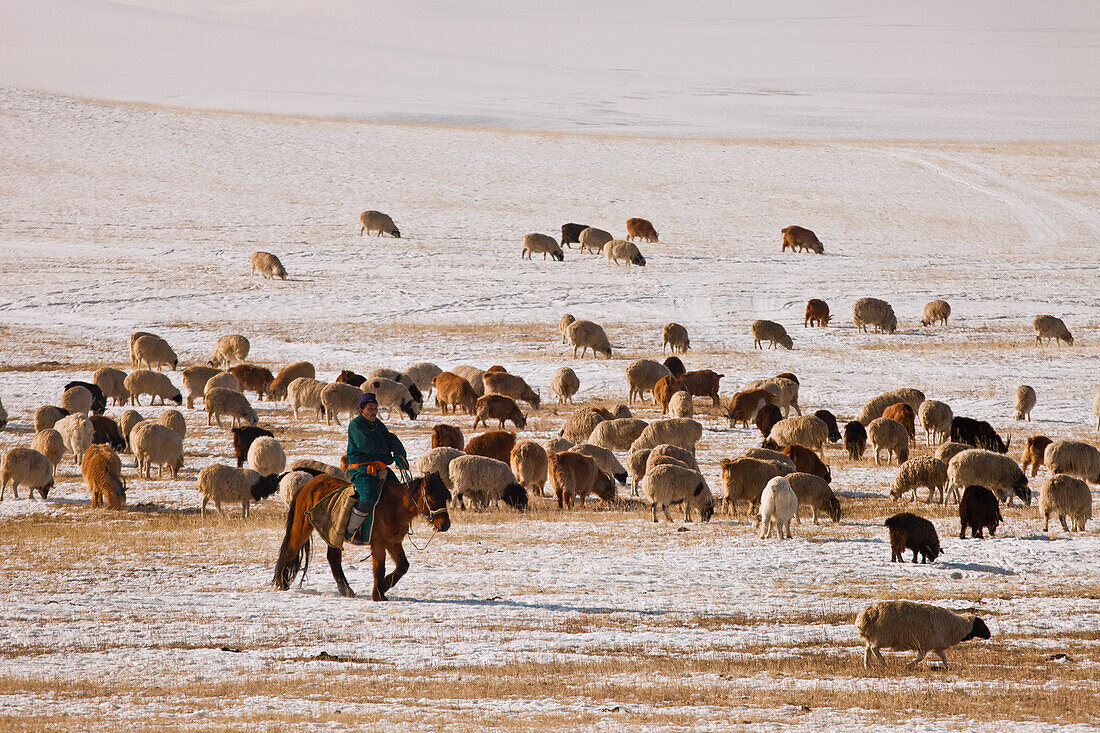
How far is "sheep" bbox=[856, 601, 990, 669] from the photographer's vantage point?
30.4 feet

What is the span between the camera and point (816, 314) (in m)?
35.0

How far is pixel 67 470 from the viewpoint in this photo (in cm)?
1892

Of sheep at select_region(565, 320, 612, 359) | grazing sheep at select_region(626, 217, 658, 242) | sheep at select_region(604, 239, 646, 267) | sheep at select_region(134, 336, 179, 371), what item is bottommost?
sheep at select_region(134, 336, 179, 371)

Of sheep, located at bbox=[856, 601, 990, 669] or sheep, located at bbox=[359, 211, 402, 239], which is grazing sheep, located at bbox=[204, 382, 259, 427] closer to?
sheep, located at bbox=[856, 601, 990, 669]

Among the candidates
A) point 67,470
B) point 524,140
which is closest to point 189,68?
point 524,140

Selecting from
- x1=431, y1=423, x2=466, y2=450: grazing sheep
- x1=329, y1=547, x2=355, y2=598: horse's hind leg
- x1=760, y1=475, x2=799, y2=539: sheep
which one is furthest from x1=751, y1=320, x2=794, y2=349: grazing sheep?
x1=329, y1=547, x2=355, y2=598: horse's hind leg

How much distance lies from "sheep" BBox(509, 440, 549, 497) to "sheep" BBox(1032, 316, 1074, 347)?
2085 cm

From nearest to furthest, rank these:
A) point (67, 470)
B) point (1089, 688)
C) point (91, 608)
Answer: point (1089, 688), point (91, 608), point (67, 470)

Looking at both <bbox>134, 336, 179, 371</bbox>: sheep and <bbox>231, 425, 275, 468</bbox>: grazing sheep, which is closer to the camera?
<bbox>231, 425, 275, 468</bbox>: grazing sheep

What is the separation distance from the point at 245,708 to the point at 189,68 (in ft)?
387

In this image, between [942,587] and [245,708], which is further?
[942,587]

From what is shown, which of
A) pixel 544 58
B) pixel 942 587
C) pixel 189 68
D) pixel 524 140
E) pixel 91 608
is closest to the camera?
pixel 91 608

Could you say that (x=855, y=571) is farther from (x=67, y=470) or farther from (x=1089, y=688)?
(x=67, y=470)

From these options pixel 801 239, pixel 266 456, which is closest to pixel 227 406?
pixel 266 456
